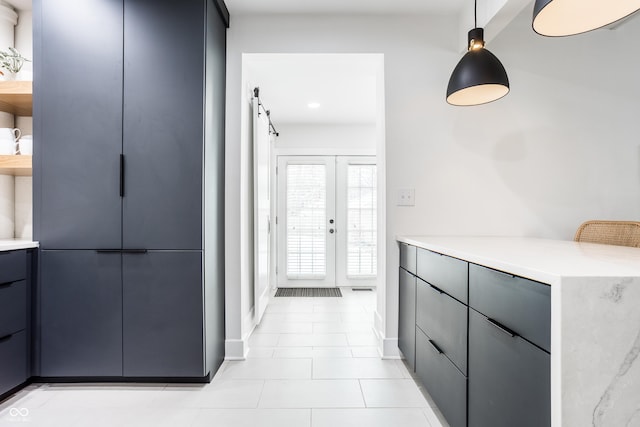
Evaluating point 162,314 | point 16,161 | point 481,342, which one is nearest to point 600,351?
point 481,342

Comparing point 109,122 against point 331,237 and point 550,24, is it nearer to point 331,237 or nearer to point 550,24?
point 550,24

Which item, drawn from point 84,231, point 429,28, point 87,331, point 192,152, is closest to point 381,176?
point 429,28

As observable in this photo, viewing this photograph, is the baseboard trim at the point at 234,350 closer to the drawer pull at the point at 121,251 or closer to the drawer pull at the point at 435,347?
the drawer pull at the point at 121,251

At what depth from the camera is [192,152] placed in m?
2.02

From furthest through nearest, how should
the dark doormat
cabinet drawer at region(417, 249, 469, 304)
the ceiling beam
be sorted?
1. the dark doormat
2. the ceiling beam
3. cabinet drawer at region(417, 249, 469, 304)

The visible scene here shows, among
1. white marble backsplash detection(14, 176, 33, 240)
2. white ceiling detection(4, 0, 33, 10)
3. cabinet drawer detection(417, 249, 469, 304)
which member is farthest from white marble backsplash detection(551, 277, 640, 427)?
white ceiling detection(4, 0, 33, 10)

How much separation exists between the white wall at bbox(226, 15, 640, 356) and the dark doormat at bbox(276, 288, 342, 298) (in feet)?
6.74

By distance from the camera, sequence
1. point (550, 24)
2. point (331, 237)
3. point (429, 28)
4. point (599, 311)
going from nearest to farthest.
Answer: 1. point (599, 311)
2. point (550, 24)
3. point (429, 28)
4. point (331, 237)

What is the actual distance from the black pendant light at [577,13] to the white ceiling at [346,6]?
4.09 ft

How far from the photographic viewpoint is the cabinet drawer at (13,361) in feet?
5.95

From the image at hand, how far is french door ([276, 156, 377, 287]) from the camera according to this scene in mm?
4918

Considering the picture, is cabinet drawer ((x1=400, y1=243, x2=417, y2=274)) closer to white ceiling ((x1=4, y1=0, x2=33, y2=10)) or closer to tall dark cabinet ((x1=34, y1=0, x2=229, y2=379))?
tall dark cabinet ((x1=34, y1=0, x2=229, y2=379))

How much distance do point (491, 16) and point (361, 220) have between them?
3.25 meters

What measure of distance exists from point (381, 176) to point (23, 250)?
2.31 m
